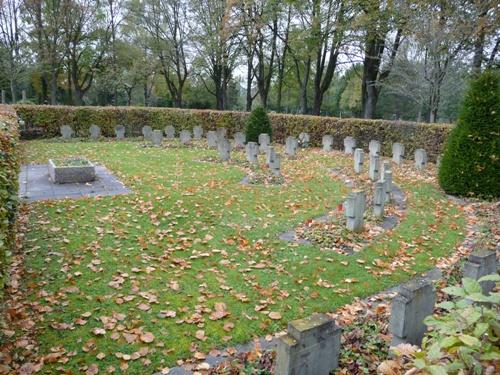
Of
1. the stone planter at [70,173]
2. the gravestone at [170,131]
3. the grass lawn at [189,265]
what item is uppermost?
the gravestone at [170,131]

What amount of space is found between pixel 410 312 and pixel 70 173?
958cm

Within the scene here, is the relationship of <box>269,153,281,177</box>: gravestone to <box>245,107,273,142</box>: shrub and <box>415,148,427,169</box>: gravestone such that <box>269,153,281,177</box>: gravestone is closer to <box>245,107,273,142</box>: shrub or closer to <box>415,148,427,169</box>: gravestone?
<box>415,148,427,169</box>: gravestone

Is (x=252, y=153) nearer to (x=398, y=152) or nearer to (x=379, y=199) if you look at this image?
(x=398, y=152)

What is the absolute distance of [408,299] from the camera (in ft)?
10.6

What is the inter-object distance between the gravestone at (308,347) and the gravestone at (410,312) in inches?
22.2

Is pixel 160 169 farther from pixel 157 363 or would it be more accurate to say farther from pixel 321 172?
pixel 157 363

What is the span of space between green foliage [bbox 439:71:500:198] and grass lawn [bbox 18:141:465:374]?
80 cm

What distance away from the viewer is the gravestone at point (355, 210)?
7199 millimetres

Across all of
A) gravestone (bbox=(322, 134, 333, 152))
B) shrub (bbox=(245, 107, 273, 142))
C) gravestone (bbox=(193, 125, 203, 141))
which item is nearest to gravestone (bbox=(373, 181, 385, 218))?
gravestone (bbox=(322, 134, 333, 152))

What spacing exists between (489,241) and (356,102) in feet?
133

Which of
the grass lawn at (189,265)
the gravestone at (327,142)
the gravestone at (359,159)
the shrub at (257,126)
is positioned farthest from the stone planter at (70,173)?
the gravestone at (327,142)

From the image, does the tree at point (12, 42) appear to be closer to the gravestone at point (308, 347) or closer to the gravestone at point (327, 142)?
the gravestone at point (327, 142)

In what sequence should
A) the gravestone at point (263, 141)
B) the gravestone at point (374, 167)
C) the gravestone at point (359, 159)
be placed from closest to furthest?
1. the gravestone at point (374, 167)
2. the gravestone at point (359, 159)
3. the gravestone at point (263, 141)

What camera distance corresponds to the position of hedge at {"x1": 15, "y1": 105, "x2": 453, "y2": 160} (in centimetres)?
1630
